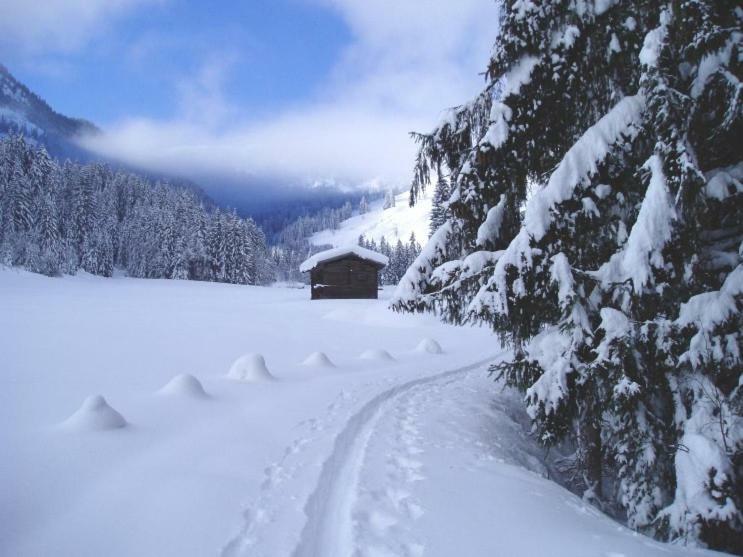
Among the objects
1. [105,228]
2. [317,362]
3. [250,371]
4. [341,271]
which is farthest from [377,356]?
[105,228]

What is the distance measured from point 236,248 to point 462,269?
211 feet

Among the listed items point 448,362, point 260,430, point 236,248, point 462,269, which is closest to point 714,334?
point 462,269

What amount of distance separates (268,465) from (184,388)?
3378mm

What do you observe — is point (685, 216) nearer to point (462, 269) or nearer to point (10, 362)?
point (462, 269)

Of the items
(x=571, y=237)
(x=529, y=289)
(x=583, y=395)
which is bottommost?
(x=583, y=395)

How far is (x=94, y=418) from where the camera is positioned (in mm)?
5566

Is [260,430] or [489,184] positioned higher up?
[489,184]

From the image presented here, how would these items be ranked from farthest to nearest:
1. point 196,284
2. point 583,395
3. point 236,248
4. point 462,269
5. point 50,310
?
point 236,248 < point 196,284 < point 50,310 < point 462,269 < point 583,395

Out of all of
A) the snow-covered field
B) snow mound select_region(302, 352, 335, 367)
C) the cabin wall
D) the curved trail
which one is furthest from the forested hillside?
the curved trail

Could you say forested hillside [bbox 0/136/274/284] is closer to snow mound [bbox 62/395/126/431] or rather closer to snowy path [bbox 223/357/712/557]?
snow mound [bbox 62/395/126/431]

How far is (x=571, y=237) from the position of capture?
529 cm

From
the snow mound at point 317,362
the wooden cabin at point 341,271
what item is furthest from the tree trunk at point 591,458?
the wooden cabin at point 341,271

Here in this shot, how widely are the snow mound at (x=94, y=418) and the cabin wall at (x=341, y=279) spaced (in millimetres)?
30644

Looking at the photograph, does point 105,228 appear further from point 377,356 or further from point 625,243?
point 625,243
